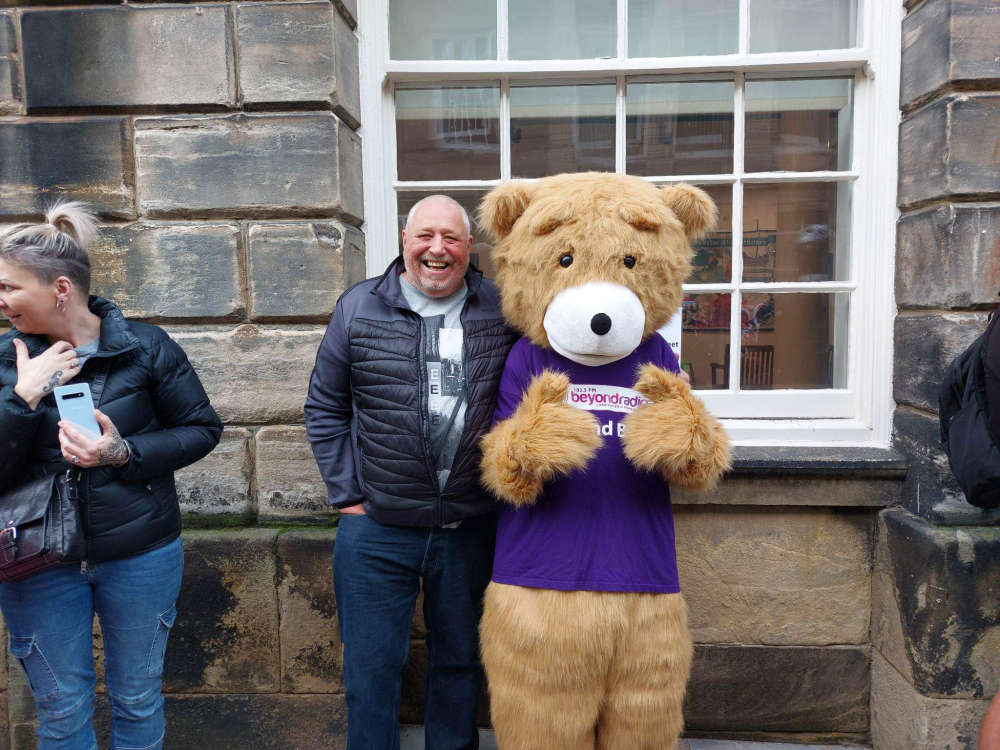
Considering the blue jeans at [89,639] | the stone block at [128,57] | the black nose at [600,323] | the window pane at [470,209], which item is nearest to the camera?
the black nose at [600,323]

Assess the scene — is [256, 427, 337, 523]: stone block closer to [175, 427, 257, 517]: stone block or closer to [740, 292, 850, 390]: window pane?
[175, 427, 257, 517]: stone block

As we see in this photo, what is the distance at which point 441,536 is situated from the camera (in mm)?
2318

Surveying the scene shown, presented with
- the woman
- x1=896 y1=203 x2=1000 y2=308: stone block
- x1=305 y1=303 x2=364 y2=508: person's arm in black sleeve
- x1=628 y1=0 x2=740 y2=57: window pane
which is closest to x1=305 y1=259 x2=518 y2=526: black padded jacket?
x1=305 y1=303 x2=364 y2=508: person's arm in black sleeve

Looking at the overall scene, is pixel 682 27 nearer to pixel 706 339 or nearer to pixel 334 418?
pixel 706 339

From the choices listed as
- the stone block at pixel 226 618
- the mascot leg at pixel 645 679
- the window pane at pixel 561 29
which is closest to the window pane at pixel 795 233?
the window pane at pixel 561 29

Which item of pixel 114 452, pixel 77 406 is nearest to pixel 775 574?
pixel 114 452

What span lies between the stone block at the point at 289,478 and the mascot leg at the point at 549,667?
112 cm

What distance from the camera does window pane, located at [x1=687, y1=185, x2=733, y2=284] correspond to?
3104 millimetres

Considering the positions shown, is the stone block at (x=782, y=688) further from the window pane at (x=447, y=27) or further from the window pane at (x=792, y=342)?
Result: the window pane at (x=447, y=27)

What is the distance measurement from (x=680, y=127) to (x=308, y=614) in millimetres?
2481

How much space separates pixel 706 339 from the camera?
314 centimetres

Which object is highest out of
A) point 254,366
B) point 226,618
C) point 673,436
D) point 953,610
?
point 254,366

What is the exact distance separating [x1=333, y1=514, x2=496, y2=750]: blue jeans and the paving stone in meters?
1.60

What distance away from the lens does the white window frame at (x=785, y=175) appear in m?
2.94
